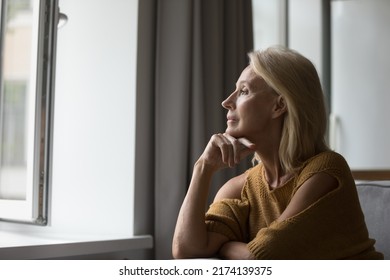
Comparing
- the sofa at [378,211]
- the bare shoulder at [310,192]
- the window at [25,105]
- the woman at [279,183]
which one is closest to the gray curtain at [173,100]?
the window at [25,105]

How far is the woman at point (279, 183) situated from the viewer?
4.34 ft

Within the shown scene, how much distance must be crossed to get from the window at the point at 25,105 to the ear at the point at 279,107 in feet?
2.20

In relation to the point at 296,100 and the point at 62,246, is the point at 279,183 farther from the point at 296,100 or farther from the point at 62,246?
the point at 62,246

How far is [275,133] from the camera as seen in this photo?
1.48 metres

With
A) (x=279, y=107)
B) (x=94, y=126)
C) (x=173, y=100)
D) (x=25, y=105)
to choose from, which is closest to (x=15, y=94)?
(x=25, y=105)

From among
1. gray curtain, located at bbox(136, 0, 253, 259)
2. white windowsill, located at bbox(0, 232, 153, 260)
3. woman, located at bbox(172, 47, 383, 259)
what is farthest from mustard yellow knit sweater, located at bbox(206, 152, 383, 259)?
gray curtain, located at bbox(136, 0, 253, 259)

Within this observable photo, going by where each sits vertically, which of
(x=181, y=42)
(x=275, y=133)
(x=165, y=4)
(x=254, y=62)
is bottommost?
(x=275, y=133)

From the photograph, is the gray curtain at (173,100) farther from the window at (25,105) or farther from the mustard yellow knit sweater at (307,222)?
the mustard yellow knit sweater at (307,222)

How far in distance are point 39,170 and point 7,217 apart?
0.81 feet

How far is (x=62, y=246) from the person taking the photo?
1.66 m

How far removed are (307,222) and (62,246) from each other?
72cm

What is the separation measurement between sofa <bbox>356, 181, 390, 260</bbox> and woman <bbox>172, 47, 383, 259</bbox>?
18 cm
